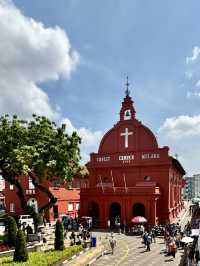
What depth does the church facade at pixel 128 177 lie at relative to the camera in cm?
4422

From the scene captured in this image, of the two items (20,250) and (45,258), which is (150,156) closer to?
(45,258)

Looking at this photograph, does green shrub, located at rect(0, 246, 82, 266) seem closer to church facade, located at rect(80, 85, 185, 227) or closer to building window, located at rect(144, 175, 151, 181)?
church facade, located at rect(80, 85, 185, 227)

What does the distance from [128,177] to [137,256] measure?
21.1 metres

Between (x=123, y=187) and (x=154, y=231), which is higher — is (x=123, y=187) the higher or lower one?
the higher one

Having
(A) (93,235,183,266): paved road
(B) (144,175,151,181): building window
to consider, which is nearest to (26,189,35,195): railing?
(B) (144,175,151,181): building window

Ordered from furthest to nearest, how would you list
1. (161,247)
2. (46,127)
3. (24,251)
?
(46,127) → (161,247) → (24,251)

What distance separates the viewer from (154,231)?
37250 millimetres

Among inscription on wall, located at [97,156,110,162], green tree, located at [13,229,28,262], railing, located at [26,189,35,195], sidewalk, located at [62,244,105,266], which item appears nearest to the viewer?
green tree, located at [13,229,28,262]

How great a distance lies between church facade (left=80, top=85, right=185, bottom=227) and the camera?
44.2m

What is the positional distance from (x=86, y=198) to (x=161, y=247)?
17418 mm

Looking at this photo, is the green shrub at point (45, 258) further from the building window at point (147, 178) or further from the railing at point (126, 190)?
the building window at point (147, 178)

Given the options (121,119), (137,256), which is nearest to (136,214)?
(121,119)

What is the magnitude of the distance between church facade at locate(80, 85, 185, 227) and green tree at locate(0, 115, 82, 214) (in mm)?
11674

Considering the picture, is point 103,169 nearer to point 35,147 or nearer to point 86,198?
point 86,198
